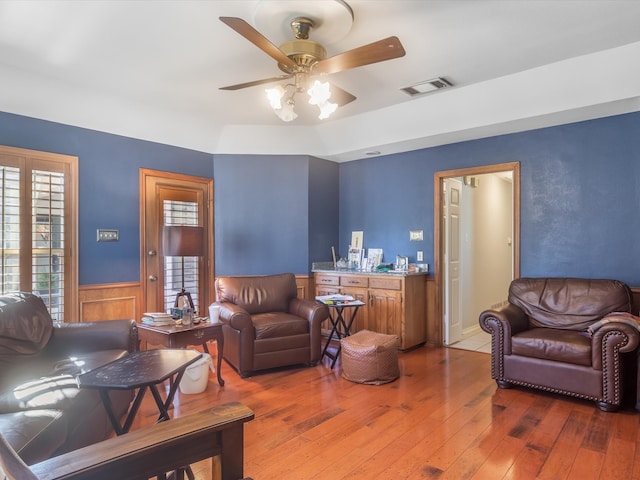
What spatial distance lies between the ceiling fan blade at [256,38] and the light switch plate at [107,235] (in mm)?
2759

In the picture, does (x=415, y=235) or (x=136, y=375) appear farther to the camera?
(x=415, y=235)

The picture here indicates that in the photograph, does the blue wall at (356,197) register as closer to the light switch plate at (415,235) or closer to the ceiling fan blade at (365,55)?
the light switch plate at (415,235)

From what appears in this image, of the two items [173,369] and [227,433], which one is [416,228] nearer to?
[173,369]

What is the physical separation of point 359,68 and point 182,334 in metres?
2.70

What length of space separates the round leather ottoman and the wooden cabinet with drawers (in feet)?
2.85

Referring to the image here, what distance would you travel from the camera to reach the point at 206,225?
4980 mm

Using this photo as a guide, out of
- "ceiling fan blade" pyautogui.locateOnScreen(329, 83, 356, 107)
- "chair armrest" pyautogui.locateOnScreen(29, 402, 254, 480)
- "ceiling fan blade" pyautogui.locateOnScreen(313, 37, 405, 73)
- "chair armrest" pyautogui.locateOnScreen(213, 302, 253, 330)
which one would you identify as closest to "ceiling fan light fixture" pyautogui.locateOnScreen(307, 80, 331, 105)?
"ceiling fan blade" pyautogui.locateOnScreen(313, 37, 405, 73)

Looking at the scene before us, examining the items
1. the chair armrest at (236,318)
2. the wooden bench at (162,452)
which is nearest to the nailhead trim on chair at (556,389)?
the chair armrest at (236,318)

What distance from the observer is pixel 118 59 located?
3148mm

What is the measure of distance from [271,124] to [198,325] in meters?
2.76

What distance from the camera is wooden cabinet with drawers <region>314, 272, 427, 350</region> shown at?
447cm

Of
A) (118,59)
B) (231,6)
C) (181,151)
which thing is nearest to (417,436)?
(231,6)

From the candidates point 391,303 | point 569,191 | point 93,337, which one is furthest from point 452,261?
point 93,337

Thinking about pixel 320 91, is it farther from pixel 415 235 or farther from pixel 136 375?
pixel 415 235
